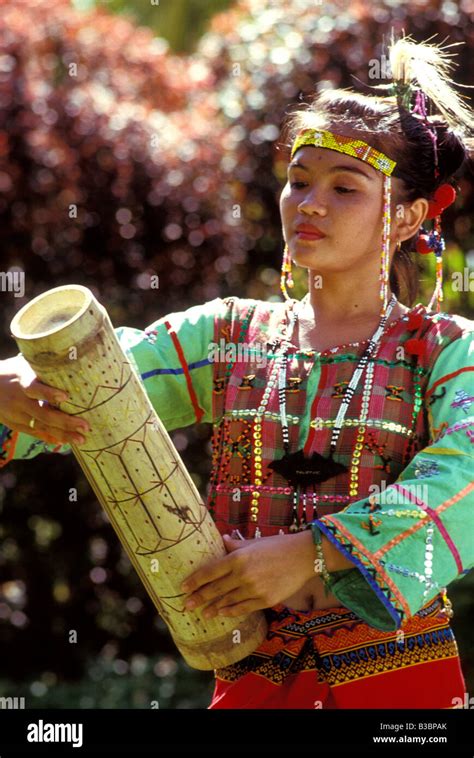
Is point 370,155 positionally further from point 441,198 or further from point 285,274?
point 285,274

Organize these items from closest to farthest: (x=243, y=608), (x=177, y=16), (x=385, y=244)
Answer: (x=243, y=608) → (x=385, y=244) → (x=177, y=16)

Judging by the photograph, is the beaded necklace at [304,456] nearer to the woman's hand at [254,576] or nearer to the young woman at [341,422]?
the young woman at [341,422]

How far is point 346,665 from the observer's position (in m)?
2.87

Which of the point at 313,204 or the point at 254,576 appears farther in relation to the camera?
the point at 313,204

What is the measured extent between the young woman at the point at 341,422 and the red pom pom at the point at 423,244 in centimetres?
2

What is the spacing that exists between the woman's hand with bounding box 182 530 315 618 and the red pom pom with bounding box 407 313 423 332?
60 centimetres

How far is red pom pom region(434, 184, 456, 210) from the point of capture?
10.7 ft

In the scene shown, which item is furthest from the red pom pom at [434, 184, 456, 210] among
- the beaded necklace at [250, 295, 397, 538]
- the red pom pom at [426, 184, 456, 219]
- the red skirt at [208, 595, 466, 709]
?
the red skirt at [208, 595, 466, 709]

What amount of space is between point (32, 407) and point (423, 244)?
1.19 m

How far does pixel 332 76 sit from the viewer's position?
5.57m

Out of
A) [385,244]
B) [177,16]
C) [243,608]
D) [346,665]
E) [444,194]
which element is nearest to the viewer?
[243,608]

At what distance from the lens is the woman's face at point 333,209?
3.02 m

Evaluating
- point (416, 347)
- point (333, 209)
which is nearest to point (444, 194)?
point (333, 209)
